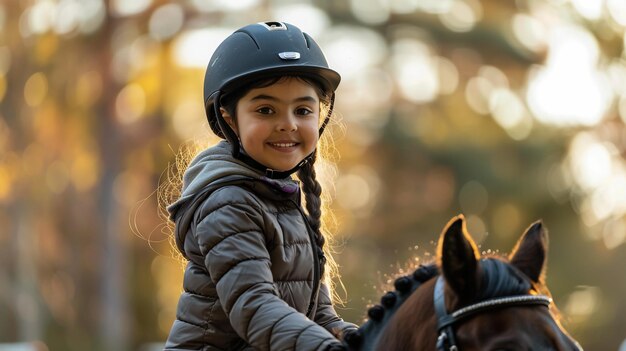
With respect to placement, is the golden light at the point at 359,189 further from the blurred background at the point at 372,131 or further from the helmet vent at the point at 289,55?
the helmet vent at the point at 289,55

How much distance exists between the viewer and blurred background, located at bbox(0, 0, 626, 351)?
33812mm

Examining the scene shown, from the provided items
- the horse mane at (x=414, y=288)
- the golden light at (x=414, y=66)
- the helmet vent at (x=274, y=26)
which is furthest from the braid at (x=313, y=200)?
the golden light at (x=414, y=66)

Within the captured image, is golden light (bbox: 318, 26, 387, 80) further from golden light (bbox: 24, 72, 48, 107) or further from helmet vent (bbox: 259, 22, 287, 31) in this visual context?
helmet vent (bbox: 259, 22, 287, 31)

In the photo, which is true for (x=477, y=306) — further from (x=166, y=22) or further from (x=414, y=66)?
(x=414, y=66)

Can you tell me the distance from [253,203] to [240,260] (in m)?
0.28

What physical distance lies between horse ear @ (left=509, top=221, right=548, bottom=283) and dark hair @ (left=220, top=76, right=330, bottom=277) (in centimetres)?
113

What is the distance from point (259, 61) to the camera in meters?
5.15

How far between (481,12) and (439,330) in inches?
1385

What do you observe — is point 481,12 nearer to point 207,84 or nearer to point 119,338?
point 119,338

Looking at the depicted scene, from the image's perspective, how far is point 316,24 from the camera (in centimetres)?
3766

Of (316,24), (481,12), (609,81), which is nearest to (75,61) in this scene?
(316,24)

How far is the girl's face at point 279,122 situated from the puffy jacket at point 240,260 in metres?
0.10

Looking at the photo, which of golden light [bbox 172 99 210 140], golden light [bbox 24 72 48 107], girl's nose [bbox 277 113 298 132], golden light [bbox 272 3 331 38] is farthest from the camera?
golden light [bbox 24 72 48 107]

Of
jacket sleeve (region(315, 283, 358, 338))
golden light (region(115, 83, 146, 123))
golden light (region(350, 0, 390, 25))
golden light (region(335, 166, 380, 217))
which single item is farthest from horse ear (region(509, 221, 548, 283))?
golden light (region(335, 166, 380, 217))
